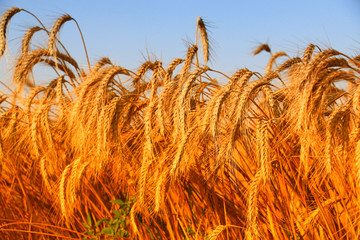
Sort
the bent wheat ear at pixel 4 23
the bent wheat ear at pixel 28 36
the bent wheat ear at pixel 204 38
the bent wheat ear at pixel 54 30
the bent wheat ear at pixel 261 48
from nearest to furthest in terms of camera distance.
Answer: the bent wheat ear at pixel 4 23 < the bent wheat ear at pixel 54 30 < the bent wheat ear at pixel 204 38 < the bent wheat ear at pixel 28 36 < the bent wheat ear at pixel 261 48

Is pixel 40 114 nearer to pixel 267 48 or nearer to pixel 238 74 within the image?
pixel 238 74

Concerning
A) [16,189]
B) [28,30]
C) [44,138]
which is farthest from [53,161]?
[28,30]

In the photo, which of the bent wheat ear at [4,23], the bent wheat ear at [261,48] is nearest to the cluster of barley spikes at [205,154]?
the bent wheat ear at [4,23]

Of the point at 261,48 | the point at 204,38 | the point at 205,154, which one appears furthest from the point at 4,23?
the point at 261,48

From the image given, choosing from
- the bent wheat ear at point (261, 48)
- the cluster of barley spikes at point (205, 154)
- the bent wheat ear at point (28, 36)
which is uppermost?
the bent wheat ear at point (261, 48)

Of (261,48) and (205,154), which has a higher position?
(261,48)

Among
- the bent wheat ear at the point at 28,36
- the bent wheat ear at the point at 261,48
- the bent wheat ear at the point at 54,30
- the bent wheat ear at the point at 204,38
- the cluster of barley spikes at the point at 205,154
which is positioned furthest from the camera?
the bent wheat ear at the point at 261,48

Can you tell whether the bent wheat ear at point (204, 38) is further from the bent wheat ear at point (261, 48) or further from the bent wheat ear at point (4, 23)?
the bent wheat ear at point (261, 48)

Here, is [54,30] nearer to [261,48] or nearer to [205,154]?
[205,154]

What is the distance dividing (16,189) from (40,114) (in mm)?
904

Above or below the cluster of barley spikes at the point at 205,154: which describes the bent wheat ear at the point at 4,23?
above

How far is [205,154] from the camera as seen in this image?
2.38 m

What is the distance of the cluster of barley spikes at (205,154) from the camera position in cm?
195

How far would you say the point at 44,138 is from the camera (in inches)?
128
